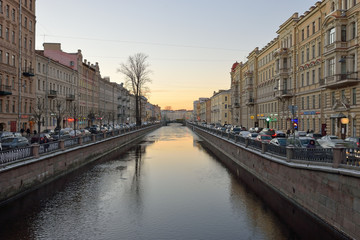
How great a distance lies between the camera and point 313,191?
1519 centimetres

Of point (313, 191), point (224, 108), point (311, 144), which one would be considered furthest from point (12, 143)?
point (224, 108)

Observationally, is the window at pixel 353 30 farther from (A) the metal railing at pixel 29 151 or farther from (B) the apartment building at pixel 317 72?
(A) the metal railing at pixel 29 151

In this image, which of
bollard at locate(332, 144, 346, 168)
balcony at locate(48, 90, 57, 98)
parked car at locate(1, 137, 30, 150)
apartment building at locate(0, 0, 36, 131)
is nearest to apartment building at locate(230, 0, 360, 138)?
bollard at locate(332, 144, 346, 168)

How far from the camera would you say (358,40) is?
33.5 m

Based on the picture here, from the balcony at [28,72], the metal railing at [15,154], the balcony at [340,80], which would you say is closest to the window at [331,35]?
the balcony at [340,80]

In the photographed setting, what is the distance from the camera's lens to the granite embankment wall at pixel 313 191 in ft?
40.0

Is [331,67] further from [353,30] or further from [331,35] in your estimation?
[353,30]

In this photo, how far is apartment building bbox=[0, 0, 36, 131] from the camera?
4319 cm

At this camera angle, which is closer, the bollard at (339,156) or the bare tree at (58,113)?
the bollard at (339,156)

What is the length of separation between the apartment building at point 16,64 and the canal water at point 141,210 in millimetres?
23320

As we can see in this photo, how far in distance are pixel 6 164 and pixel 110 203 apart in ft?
19.9

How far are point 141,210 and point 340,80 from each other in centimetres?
2816

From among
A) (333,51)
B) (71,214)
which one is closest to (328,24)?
(333,51)

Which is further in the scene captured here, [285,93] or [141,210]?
[285,93]
